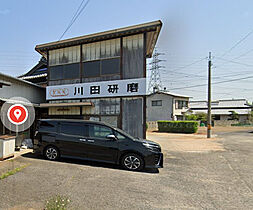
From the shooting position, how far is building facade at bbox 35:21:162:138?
861 centimetres

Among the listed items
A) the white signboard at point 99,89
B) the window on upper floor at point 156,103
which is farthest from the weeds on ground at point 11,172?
the window on upper floor at point 156,103

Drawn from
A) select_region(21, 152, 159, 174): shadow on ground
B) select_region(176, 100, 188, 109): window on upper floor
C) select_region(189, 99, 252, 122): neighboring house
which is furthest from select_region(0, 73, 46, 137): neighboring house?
select_region(189, 99, 252, 122): neighboring house

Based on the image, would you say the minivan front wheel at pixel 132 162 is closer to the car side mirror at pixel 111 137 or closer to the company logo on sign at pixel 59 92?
the car side mirror at pixel 111 137

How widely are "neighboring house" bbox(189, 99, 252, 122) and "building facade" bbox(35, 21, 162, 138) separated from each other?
3832 centimetres

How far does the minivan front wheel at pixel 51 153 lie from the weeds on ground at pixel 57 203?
2.92 m

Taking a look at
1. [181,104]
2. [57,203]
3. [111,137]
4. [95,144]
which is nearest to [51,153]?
[95,144]

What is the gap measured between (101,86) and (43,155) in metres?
4.73

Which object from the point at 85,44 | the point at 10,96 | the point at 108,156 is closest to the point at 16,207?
the point at 108,156

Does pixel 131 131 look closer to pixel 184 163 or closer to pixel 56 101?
pixel 184 163

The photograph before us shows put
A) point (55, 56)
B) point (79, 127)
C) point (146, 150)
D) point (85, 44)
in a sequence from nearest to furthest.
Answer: point (146, 150)
point (79, 127)
point (85, 44)
point (55, 56)

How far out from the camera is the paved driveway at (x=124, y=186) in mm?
3264

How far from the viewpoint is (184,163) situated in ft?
21.5

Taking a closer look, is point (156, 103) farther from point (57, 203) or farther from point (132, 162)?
point (57, 203)

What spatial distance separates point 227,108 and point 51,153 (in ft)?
162
